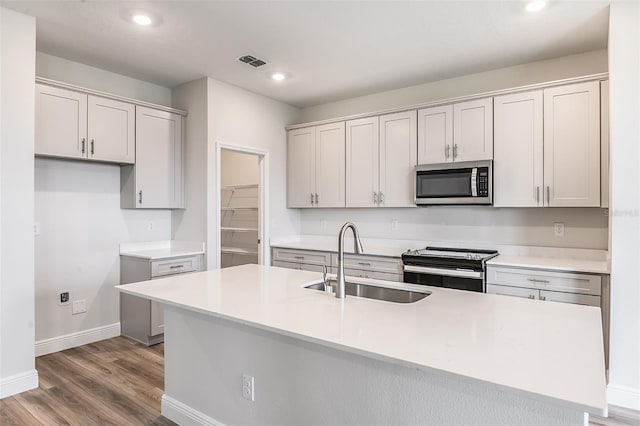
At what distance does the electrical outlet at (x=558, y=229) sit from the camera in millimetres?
3373

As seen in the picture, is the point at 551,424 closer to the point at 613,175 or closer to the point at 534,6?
the point at 613,175

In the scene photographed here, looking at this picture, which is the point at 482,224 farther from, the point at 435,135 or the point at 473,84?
the point at 473,84

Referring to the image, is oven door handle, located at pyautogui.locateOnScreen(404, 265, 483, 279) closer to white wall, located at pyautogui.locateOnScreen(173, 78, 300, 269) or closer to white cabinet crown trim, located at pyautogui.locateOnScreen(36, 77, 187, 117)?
white wall, located at pyautogui.locateOnScreen(173, 78, 300, 269)

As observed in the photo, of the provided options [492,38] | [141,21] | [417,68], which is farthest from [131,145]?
[492,38]

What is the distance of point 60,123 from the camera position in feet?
10.4

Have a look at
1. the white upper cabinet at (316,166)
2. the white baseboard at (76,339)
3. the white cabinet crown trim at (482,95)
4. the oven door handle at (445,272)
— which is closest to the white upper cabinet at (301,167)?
the white upper cabinet at (316,166)

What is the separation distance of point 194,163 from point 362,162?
1851 millimetres

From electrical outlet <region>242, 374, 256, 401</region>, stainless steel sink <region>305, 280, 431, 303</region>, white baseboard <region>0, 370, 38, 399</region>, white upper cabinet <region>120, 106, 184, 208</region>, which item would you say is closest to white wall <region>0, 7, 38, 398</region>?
white baseboard <region>0, 370, 38, 399</region>

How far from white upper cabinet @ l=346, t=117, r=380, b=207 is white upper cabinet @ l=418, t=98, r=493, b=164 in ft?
1.73

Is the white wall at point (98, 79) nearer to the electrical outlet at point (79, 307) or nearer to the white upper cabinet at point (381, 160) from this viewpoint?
the electrical outlet at point (79, 307)

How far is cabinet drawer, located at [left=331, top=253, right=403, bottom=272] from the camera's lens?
3.73 metres

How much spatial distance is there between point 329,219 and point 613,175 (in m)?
3.01

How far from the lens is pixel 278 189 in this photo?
4.80 metres

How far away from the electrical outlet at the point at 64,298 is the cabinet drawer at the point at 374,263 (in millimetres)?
2582
